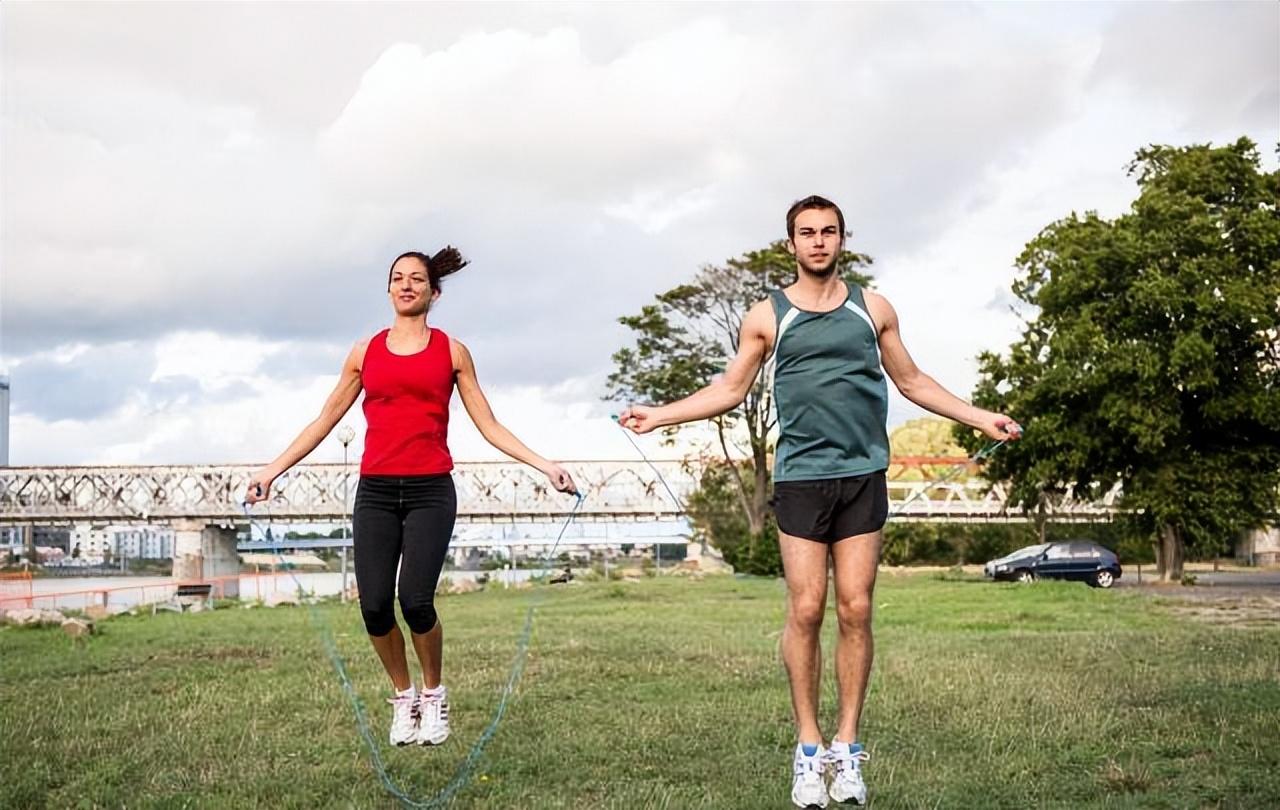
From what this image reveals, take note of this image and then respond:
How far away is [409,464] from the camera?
667cm

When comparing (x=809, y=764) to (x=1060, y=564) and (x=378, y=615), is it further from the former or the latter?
(x=1060, y=564)

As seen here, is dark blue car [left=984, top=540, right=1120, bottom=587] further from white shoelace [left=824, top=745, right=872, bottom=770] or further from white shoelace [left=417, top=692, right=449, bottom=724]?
white shoelace [left=824, top=745, right=872, bottom=770]

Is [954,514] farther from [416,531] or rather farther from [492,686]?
[416,531]

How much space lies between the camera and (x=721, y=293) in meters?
46.3

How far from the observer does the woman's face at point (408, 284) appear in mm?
6883

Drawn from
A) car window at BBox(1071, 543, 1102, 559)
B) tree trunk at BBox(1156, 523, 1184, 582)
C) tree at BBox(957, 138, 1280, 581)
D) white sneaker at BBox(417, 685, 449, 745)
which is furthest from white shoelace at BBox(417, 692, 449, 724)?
car window at BBox(1071, 543, 1102, 559)

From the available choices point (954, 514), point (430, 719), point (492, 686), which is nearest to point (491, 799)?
point (430, 719)

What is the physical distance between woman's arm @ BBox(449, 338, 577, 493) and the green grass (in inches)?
70.8

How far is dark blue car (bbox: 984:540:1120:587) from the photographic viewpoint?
37.7m

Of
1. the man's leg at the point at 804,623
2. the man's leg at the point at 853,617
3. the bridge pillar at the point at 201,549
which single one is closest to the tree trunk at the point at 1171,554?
the man's leg at the point at 853,617

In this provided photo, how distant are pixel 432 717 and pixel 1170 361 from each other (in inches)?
1232

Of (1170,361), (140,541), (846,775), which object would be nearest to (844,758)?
(846,775)

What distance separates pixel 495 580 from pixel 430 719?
32.8m

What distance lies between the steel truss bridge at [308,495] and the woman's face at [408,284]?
4905 centimetres
